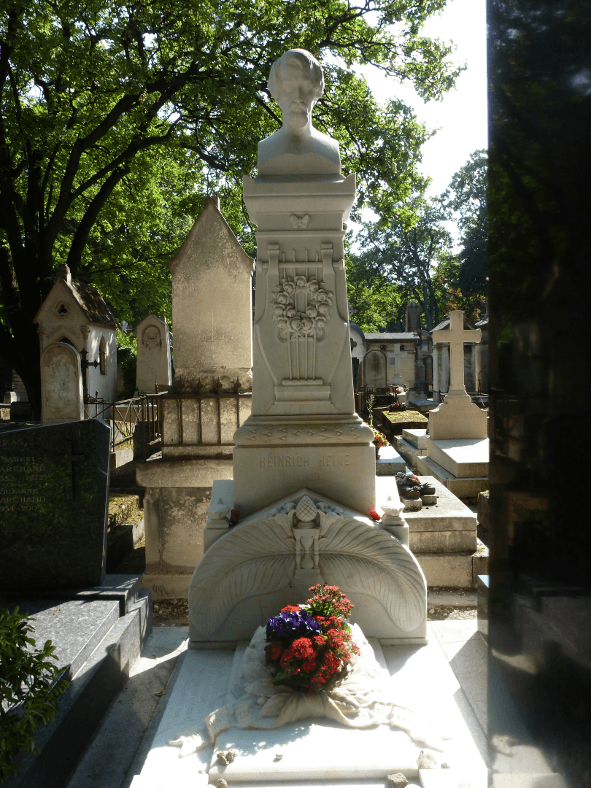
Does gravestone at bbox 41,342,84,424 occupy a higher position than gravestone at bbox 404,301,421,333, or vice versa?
gravestone at bbox 404,301,421,333

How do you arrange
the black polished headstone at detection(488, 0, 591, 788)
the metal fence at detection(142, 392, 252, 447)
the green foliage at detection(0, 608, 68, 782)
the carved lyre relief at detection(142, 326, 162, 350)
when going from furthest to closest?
1. the carved lyre relief at detection(142, 326, 162, 350)
2. the metal fence at detection(142, 392, 252, 447)
3. the green foliage at detection(0, 608, 68, 782)
4. the black polished headstone at detection(488, 0, 591, 788)

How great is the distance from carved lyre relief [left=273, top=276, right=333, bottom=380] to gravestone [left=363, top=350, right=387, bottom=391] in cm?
2338

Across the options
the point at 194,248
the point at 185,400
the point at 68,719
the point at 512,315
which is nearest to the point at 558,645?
the point at 512,315

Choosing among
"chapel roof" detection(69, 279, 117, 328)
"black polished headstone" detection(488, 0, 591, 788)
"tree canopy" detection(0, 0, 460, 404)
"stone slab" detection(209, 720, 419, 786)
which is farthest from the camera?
"chapel roof" detection(69, 279, 117, 328)

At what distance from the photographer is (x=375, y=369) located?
27.8 meters

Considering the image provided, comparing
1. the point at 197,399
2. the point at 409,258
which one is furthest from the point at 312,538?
the point at 409,258

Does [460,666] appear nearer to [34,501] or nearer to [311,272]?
[311,272]

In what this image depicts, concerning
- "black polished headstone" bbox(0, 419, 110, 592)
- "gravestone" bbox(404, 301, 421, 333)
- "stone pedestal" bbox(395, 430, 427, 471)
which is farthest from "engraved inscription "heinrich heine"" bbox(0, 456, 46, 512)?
"gravestone" bbox(404, 301, 421, 333)

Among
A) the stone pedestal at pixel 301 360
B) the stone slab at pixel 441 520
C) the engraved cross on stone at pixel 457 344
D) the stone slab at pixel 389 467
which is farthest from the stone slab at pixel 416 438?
the stone pedestal at pixel 301 360

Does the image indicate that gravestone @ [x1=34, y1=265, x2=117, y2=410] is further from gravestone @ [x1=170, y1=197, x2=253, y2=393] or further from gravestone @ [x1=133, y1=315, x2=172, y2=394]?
gravestone @ [x1=170, y1=197, x2=253, y2=393]

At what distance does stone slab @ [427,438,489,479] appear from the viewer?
338 inches

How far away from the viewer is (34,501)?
15.5ft

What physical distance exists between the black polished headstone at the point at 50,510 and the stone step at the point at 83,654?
9.6 inches

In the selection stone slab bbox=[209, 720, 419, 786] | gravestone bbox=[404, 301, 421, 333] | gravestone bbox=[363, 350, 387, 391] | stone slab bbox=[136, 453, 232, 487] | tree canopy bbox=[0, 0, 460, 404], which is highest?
tree canopy bbox=[0, 0, 460, 404]
